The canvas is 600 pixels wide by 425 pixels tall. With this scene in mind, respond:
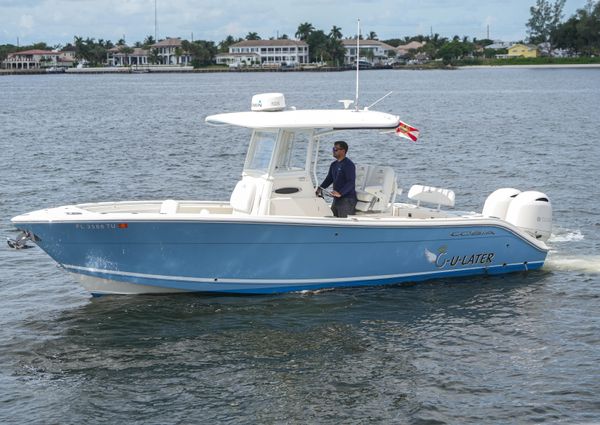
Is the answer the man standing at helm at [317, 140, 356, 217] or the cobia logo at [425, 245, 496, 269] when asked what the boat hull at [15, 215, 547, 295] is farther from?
the man standing at helm at [317, 140, 356, 217]

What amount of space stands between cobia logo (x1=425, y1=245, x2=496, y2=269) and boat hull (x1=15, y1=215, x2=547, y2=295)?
19mm

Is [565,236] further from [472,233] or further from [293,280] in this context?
[293,280]

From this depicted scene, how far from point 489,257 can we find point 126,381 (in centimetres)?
696

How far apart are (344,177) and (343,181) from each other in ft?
0.24

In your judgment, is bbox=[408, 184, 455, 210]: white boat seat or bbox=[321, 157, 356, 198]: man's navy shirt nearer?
bbox=[321, 157, 356, 198]: man's navy shirt

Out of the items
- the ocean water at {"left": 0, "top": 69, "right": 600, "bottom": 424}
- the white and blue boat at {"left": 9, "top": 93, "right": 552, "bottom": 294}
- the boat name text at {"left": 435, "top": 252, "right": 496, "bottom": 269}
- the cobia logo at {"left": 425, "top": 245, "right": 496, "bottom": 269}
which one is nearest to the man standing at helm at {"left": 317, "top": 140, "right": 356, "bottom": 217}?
the white and blue boat at {"left": 9, "top": 93, "right": 552, "bottom": 294}

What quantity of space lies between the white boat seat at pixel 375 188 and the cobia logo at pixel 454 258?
3.81ft

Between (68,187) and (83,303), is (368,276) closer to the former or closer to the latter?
(83,303)

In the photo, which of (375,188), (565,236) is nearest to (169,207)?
(375,188)

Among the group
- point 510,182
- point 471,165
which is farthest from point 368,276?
point 471,165

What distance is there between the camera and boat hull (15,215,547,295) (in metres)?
13.5

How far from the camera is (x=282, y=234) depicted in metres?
13.9

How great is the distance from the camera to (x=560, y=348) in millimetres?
12898

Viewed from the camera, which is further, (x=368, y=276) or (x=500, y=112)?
(x=500, y=112)
